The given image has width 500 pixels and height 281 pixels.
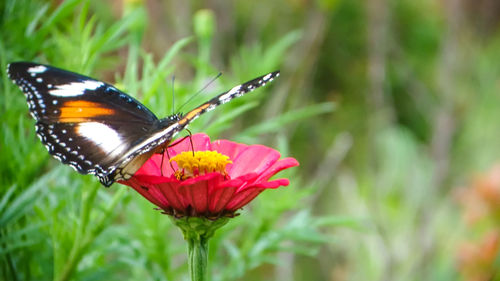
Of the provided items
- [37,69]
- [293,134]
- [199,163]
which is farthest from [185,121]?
[293,134]

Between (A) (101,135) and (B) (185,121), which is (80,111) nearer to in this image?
(A) (101,135)

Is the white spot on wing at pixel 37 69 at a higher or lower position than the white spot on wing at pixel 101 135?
higher

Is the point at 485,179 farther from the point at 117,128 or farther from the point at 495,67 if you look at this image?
the point at 117,128

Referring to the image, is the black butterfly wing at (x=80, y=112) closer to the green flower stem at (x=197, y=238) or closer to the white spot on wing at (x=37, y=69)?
the white spot on wing at (x=37, y=69)

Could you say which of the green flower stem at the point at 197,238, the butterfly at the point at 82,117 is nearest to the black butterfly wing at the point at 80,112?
the butterfly at the point at 82,117

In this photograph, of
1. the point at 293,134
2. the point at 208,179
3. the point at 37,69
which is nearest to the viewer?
the point at 208,179

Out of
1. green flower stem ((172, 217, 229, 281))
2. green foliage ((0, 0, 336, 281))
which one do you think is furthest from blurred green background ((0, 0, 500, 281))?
green flower stem ((172, 217, 229, 281))

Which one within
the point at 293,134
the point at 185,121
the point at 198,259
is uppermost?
the point at 293,134
